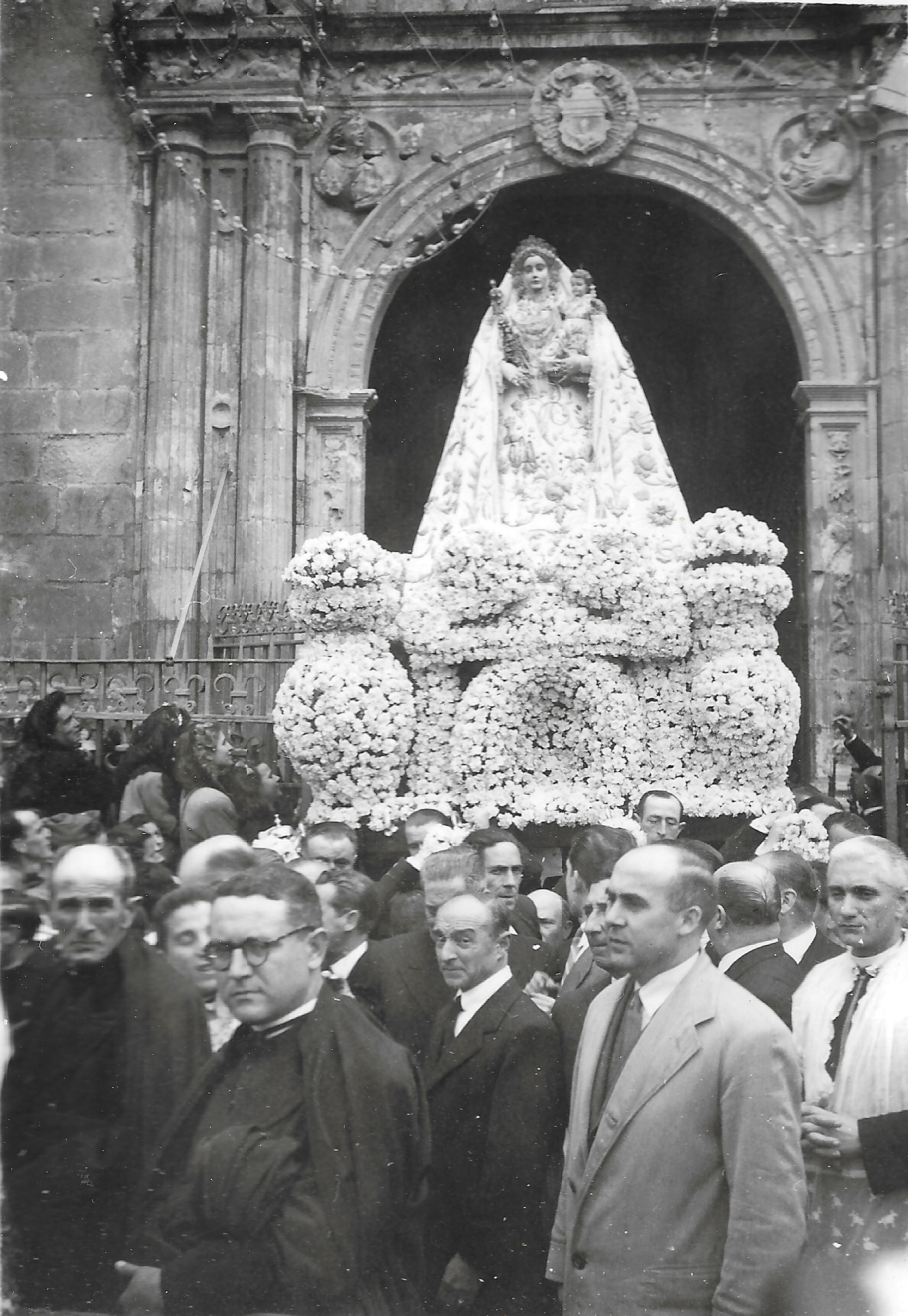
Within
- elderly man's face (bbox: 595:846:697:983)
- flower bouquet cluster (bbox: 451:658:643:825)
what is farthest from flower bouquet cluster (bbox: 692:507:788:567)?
elderly man's face (bbox: 595:846:697:983)

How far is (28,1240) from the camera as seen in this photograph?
319cm

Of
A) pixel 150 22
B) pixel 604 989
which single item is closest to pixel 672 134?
pixel 150 22

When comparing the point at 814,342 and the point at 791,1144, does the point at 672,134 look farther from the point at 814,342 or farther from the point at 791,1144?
the point at 791,1144

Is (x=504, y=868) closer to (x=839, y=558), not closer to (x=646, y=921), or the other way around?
(x=646, y=921)

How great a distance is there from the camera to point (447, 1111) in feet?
11.5

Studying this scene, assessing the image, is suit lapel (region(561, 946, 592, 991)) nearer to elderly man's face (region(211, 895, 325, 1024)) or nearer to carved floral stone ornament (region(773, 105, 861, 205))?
elderly man's face (region(211, 895, 325, 1024))

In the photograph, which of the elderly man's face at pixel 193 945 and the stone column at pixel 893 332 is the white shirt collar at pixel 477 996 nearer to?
the elderly man's face at pixel 193 945

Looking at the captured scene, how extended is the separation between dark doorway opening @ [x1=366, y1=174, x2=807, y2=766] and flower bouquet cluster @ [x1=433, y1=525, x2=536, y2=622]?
532 centimetres

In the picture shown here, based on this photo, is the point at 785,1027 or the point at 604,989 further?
the point at 604,989

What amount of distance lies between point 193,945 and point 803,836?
3.76 meters

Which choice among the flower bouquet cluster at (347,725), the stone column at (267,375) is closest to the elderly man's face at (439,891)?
the flower bouquet cluster at (347,725)

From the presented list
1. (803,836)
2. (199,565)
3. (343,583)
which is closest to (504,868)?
(803,836)

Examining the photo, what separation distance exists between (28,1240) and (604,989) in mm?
1399

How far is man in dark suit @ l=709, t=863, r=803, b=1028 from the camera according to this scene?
153 inches
